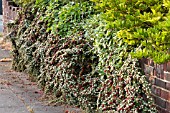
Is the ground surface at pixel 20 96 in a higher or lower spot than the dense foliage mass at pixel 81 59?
lower

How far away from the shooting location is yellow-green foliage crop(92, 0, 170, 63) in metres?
3.05

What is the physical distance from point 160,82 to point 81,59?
1.33 m

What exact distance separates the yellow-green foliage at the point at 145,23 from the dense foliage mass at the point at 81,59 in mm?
271

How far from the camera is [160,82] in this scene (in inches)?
156

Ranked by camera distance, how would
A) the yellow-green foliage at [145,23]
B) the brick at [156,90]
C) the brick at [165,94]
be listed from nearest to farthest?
1. the yellow-green foliage at [145,23]
2. the brick at [165,94]
3. the brick at [156,90]

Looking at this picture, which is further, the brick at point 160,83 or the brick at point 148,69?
the brick at point 148,69

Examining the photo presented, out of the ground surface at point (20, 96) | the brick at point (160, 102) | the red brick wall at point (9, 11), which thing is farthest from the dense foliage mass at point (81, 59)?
the red brick wall at point (9, 11)

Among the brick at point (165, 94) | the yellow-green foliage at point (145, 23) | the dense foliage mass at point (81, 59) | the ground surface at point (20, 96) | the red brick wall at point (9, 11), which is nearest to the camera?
the yellow-green foliage at point (145, 23)

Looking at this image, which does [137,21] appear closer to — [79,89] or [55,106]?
[79,89]

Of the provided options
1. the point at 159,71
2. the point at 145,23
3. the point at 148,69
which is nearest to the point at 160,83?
the point at 159,71

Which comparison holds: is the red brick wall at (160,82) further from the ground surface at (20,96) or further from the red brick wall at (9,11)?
the red brick wall at (9,11)

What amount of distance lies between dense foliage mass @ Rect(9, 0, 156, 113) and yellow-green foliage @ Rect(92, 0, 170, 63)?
271 millimetres

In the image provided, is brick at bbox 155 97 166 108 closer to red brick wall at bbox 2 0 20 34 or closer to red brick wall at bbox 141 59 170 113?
red brick wall at bbox 141 59 170 113

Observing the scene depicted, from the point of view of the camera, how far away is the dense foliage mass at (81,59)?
13.6 feet
